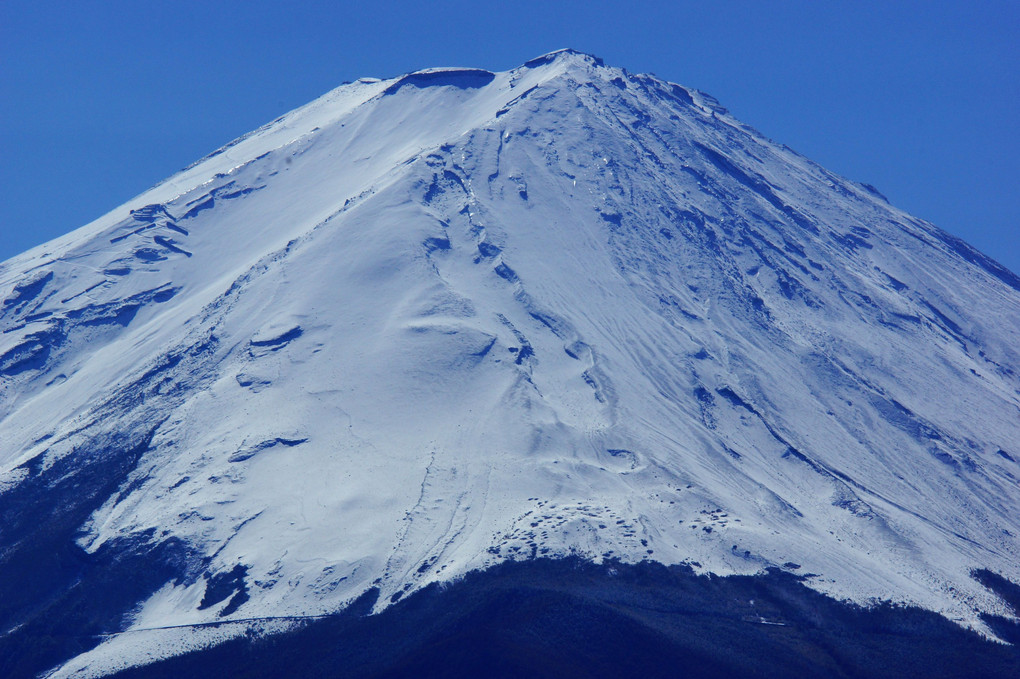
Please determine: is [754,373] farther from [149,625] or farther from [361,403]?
[149,625]

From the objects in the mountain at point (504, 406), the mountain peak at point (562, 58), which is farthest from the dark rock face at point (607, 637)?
the mountain peak at point (562, 58)

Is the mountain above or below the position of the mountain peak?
below

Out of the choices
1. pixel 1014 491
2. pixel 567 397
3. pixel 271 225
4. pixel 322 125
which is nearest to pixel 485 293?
pixel 567 397

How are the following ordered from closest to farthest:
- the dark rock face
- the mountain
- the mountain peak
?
1. the dark rock face
2. the mountain
3. the mountain peak

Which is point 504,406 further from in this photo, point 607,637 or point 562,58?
point 562,58

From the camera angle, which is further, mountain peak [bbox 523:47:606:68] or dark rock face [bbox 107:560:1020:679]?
mountain peak [bbox 523:47:606:68]

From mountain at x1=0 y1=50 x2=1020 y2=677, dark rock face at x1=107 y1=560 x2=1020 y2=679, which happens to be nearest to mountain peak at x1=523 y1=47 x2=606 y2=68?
mountain at x1=0 y1=50 x2=1020 y2=677

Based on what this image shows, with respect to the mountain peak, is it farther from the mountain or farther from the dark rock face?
the dark rock face

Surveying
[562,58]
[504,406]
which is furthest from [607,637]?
[562,58]

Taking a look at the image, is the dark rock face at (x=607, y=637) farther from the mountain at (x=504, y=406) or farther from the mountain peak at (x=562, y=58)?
the mountain peak at (x=562, y=58)
